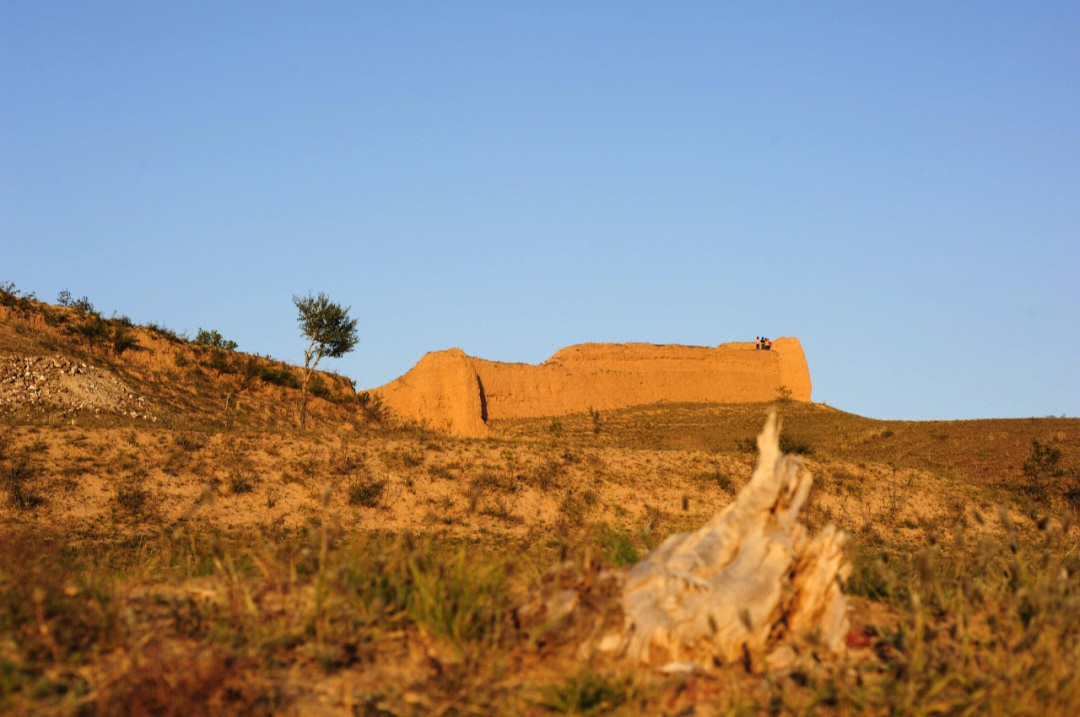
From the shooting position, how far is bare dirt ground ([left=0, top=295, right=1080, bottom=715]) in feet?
16.2

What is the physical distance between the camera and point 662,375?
65.3 m

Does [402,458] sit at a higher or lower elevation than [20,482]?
higher

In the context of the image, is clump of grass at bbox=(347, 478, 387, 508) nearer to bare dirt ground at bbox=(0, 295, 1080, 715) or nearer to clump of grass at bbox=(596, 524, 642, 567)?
bare dirt ground at bbox=(0, 295, 1080, 715)

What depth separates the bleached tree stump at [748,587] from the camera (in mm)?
5492

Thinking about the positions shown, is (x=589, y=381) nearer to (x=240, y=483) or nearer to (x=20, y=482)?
(x=240, y=483)

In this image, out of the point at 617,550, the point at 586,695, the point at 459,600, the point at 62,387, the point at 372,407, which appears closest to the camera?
the point at 586,695

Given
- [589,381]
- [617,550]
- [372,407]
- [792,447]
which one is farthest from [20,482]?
[589,381]

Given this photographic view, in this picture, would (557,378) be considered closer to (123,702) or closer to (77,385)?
(77,385)

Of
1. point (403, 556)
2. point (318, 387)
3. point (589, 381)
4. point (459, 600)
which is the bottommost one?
point (459, 600)

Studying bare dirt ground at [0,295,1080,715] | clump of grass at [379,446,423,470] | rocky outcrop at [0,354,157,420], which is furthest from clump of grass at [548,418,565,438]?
clump of grass at [379,446,423,470]

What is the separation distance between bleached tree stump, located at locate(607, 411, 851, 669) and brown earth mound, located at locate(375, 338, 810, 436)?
152 feet

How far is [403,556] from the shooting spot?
6.56 meters

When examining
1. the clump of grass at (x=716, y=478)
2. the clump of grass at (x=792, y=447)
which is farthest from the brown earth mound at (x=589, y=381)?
the clump of grass at (x=716, y=478)

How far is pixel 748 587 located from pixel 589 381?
55.7m
